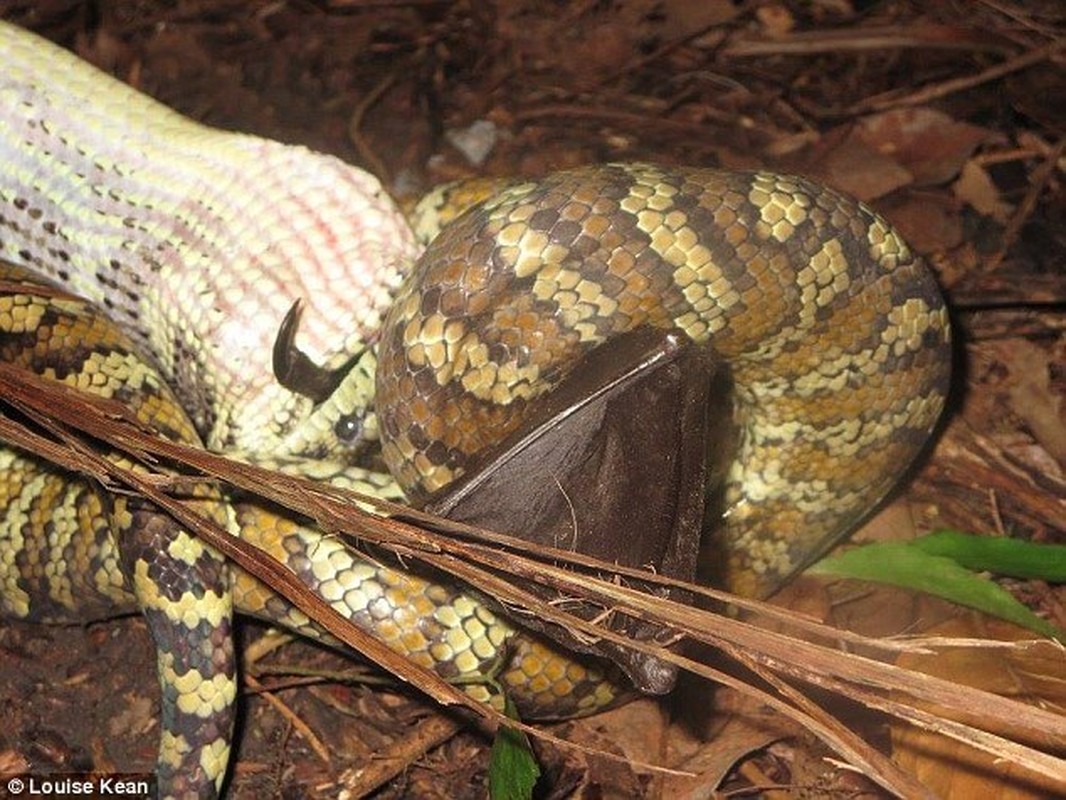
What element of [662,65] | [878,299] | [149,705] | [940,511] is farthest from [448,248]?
[662,65]

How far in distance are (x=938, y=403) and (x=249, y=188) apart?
168 centimetres

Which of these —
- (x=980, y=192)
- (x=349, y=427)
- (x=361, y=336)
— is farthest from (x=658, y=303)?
(x=980, y=192)

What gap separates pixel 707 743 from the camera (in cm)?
250

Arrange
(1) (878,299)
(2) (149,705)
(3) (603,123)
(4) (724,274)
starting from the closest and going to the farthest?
(4) (724,274) → (1) (878,299) → (2) (149,705) → (3) (603,123)

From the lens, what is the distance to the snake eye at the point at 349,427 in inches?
108

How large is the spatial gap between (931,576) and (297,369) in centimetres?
152

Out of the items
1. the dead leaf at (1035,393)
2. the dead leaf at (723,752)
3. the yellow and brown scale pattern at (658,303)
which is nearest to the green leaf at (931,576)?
the yellow and brown scale pattern at (658,303)

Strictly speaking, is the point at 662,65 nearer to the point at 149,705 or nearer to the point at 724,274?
the point at 724,274

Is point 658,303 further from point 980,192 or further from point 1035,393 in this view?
point 980,192

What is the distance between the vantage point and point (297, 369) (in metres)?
2.59

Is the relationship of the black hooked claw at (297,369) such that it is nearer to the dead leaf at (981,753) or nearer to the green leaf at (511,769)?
the green leaf at (511,769)

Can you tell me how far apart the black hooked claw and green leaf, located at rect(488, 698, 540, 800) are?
3.03ft

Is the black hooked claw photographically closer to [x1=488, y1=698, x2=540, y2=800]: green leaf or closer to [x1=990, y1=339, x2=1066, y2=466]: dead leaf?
[x1=488, y1=698, x2=540, y2=800]: green leaf

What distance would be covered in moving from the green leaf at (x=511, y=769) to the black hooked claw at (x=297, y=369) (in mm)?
924
